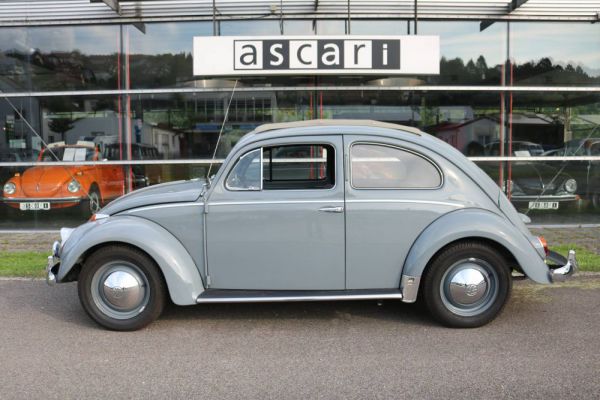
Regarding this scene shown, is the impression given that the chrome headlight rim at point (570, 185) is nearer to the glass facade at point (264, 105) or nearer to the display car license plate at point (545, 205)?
the glass facade at point (264, 105)

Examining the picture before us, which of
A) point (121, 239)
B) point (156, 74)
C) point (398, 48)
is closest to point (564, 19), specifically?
point (398, 48)

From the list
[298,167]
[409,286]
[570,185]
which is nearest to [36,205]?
[298,167]

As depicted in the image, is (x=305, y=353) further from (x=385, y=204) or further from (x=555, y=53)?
(x=555, y=53)

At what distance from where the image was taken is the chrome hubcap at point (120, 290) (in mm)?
4977

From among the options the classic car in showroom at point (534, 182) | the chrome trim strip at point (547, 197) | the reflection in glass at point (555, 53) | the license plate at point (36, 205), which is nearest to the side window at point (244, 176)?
the classic car in showroom at point (534, 182)

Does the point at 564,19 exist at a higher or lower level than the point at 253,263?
higher

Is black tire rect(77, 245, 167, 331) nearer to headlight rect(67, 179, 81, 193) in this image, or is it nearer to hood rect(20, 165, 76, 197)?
headlight rect(67, 179, 81, 193)

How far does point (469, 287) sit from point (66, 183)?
314 inches

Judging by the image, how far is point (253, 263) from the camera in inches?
196

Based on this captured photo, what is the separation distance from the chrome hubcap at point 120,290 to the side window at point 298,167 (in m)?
1.39

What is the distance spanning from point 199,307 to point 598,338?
359cm

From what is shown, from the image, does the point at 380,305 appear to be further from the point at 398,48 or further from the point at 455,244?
the point at 398,48

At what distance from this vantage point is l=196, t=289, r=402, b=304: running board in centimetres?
490

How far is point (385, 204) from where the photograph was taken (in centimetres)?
498
